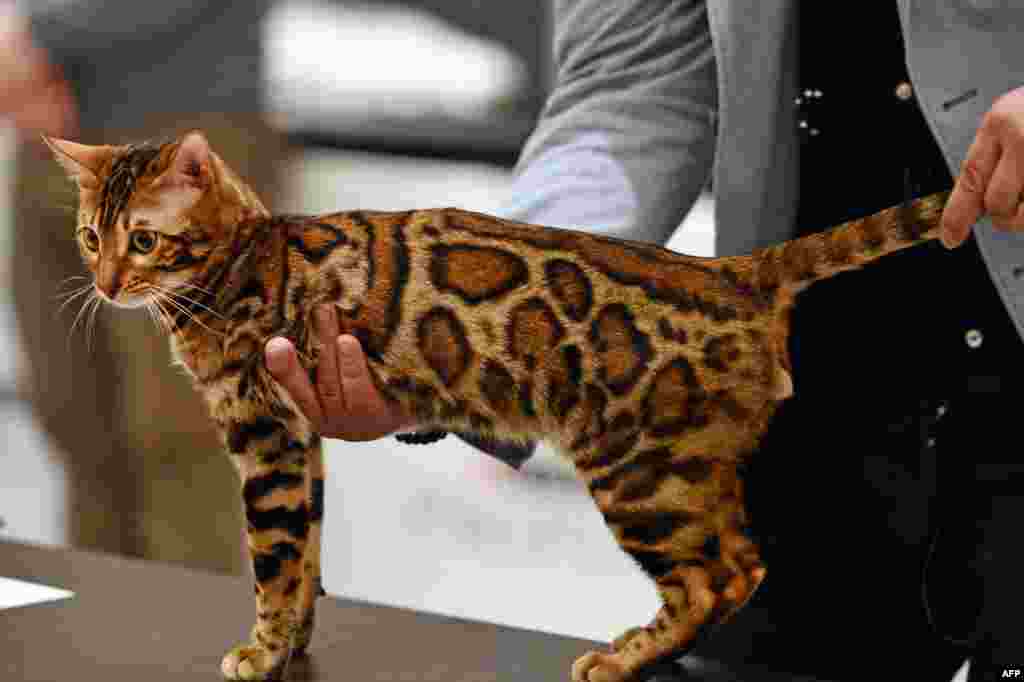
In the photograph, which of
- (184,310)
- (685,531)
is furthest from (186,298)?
(685,531)

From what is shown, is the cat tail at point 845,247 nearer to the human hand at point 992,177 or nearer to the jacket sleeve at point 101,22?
the human hand at point 992,177

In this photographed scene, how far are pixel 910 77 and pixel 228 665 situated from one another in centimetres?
66

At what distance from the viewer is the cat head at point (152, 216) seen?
3.13ft

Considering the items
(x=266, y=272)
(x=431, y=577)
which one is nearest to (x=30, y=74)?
(x=266, y=272)

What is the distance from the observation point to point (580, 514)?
281 cm

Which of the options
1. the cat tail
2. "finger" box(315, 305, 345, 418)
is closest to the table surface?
"finger" box(315, 305, 345, 418)

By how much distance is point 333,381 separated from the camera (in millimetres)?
967

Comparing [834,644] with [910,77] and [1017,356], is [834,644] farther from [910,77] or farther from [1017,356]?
[910,77]

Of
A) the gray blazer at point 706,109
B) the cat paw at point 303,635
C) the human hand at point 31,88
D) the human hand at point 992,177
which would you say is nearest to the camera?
the human hand at point 992,177

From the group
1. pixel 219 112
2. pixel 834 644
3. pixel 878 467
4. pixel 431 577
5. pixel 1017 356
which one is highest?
pixel 219 112

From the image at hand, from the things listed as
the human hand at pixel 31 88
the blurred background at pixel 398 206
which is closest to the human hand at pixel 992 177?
the human hand at pixel 31 88

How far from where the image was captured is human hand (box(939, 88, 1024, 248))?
84 cm

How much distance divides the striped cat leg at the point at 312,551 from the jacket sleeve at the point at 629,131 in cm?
27

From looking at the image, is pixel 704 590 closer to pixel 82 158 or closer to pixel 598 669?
pixel 598 669
